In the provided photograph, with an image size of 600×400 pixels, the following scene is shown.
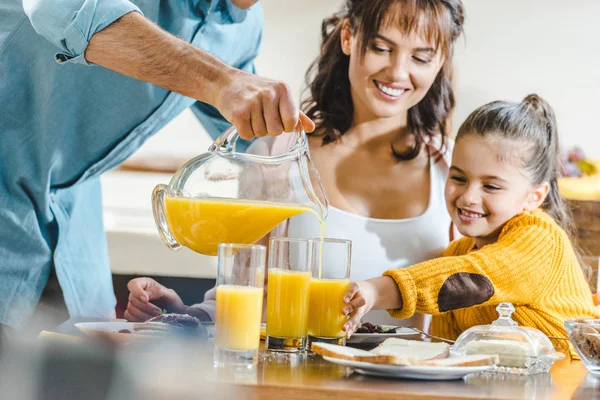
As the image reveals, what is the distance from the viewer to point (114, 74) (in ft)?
5.35

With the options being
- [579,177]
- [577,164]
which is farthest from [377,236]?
[577,164]

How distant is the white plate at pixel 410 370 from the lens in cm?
92

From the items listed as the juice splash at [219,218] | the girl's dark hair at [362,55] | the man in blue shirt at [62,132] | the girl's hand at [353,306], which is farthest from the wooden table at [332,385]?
the girl's dark hair at [362,55]

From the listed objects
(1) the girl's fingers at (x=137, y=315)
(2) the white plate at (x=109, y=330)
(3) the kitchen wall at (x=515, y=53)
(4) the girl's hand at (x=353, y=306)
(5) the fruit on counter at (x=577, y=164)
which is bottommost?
(2) the white plate at (x=109, y=330)

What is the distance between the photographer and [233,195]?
45.3 inches

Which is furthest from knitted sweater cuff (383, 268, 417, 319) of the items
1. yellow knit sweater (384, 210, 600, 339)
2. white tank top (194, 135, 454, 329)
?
white tank top (194, 135, 454, 329)

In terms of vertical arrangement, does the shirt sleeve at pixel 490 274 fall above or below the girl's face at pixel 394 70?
below

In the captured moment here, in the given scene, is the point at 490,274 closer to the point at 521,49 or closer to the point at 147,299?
the point at 147,299

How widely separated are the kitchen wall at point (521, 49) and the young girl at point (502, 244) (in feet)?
9.22

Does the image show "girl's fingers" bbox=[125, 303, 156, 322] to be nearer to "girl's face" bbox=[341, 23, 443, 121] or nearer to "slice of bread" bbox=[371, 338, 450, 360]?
"slice of bread" bbox=[371, 338, 450, 360]

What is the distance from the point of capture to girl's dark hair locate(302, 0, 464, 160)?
1.80 metres

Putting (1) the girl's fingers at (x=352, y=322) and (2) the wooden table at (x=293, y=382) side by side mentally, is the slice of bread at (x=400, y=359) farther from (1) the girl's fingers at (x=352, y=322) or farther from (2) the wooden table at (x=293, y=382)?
(1) the girl's fingers at (x=352, y=322)

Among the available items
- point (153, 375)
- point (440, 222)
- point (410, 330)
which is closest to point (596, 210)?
point (440, 222)

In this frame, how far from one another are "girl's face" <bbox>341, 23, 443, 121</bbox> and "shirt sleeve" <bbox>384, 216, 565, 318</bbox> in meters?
0.42
